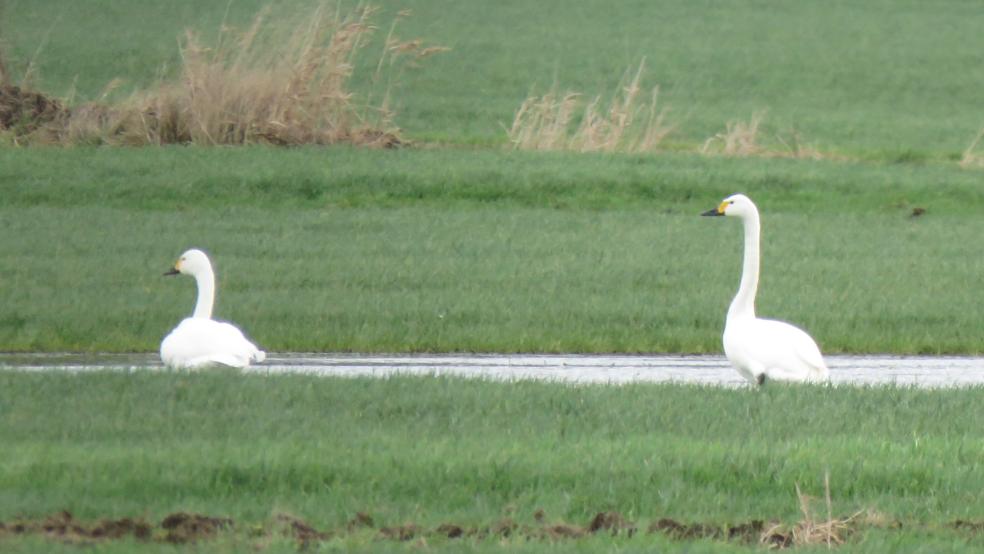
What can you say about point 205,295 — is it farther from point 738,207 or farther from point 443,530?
point 443,530

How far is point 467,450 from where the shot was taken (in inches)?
307

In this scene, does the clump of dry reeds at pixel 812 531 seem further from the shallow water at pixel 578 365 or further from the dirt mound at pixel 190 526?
the shallow water at pixel 578 365

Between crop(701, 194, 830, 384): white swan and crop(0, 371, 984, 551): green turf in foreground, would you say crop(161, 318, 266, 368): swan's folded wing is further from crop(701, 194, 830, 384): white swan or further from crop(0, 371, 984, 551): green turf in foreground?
crop(701, 194, 830, 384): white swan

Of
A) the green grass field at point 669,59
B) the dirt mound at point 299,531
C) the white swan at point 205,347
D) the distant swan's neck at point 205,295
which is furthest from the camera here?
the green grass field at point 669,59

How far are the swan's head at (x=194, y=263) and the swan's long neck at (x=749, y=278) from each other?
142 inches

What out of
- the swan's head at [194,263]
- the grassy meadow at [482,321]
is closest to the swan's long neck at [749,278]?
the grassy meadow at [482,321]

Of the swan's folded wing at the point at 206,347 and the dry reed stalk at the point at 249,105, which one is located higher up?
the dry reed stalk at the point at 249,105

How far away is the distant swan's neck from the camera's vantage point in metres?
11.7

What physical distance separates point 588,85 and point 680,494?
104 ft

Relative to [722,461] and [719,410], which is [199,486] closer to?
[722,461]

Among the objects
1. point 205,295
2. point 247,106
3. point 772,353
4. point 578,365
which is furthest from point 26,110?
point 772,353

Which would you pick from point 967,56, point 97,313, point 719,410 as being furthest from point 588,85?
point 719,410

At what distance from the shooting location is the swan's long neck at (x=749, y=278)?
11195 millimetres

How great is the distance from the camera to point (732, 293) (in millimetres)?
15125
